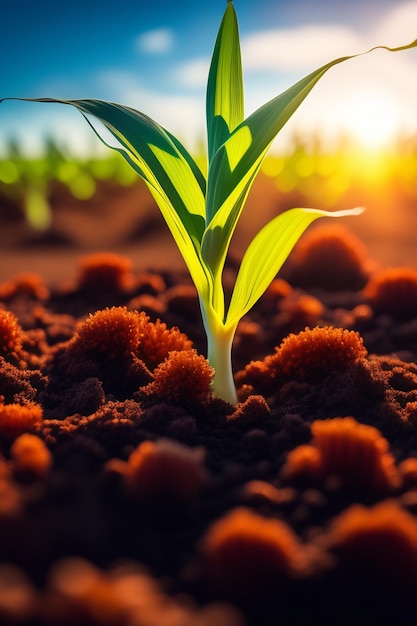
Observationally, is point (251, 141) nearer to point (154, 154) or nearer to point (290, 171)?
point (154, 154)

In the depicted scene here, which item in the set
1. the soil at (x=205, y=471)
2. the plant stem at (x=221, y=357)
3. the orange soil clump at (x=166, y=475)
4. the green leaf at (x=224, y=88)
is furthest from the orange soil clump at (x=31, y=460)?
the green leaf at (x=224, y=88)

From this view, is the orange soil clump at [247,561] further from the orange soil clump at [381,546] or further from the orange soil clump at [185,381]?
the orange soil clump at [185,381]

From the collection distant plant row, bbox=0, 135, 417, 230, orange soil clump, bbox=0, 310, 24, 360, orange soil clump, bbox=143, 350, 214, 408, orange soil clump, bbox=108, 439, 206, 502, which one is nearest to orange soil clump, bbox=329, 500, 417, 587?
orange soil clump, bbox=108, 439, 206, 502

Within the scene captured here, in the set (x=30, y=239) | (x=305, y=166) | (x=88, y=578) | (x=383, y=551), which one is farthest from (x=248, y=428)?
(x=305, y=166)

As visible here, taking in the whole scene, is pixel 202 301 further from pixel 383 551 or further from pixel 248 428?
pixel 383 551

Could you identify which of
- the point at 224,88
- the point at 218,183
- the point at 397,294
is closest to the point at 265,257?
the point at 218,183

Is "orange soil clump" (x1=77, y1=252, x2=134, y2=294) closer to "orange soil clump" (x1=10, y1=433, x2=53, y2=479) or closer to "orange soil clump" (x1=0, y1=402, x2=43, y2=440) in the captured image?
"orange soil clump" (x1=0, y1=402, x2=43, y2=440)
